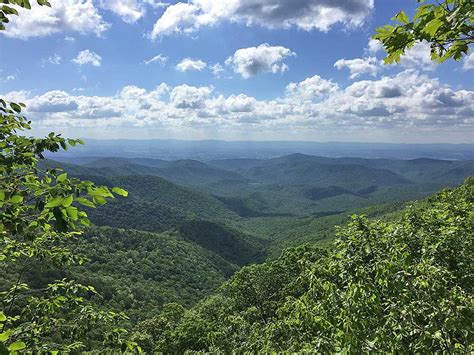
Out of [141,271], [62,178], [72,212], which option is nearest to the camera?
[72,212]

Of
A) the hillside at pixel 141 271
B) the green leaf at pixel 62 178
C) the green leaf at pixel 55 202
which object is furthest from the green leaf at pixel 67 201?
the hillside at pixel 141 271

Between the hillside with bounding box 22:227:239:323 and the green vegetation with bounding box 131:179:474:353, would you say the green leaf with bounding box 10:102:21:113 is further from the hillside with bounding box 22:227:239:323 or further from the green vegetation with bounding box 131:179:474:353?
the hillside with bounding box 22:227:239:323

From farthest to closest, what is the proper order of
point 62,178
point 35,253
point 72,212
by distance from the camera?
point 35,253 < point 62,178 < point 72,212

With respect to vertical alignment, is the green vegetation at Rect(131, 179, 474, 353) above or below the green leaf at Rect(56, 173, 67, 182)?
below

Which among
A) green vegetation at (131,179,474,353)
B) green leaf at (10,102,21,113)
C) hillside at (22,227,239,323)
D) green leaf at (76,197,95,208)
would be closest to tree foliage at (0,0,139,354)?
green leaf at (10,102,21,113)

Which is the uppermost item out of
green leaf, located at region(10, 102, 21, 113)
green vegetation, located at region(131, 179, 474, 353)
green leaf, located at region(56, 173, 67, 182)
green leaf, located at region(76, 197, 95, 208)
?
green leaf, located at region(10, 102, 21, 113)

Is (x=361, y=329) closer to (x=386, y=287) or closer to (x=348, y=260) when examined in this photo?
(x=386, y=287)

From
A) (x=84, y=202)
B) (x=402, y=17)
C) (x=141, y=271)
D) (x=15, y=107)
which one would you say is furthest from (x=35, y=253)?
(x=141, y=271)

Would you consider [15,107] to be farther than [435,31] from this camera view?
Yes

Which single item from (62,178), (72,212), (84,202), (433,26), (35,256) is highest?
(433,26)

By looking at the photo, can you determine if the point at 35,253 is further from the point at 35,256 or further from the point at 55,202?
the point at 55,202

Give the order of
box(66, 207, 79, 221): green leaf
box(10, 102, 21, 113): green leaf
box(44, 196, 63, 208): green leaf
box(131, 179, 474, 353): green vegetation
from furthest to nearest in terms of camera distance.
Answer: box(10, 102, 21, 113): green leaf, box(131, 179, 474, 353): green vegetation, box(66, 207, 79, 221): green leaf, box(44, 196, 63, 208): green leaf

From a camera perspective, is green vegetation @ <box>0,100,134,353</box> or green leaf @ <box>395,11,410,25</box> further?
green vegetation @ <box>0,100,134,353</box>

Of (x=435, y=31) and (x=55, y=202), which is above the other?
(x=435, y=31)
